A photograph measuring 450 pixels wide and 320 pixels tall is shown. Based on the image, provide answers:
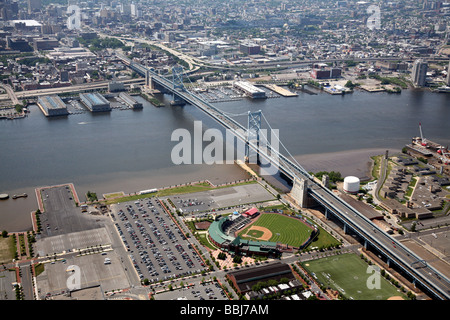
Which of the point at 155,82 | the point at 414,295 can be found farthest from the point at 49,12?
the point at 414,295

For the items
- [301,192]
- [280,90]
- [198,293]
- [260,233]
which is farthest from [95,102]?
[198,293]

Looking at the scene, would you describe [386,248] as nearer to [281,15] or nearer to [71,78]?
[71,78]

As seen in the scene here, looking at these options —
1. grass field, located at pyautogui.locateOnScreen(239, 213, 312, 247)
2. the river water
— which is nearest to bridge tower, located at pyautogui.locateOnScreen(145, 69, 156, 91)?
the river water

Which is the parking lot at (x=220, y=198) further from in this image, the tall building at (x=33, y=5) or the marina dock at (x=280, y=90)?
the tall building at (x=33, y=5)

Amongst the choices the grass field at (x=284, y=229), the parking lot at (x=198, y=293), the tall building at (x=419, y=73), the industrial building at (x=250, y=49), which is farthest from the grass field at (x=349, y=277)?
the industrial building at (x=250, y=49)

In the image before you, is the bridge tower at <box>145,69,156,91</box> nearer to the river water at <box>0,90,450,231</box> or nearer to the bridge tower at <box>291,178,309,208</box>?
the river water at <box>0,90,450,231</box>

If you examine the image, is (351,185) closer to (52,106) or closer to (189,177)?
(189,177)
